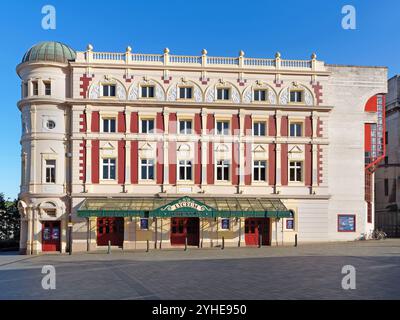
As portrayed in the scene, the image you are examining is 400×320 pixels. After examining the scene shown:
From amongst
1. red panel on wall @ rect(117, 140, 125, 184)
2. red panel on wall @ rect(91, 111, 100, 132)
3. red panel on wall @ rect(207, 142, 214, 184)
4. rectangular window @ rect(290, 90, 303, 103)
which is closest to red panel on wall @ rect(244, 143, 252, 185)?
red panel on wall @ rect(207, 142, 214, 184)

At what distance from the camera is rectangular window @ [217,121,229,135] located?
36562mm

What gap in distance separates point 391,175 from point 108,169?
34.2 metres

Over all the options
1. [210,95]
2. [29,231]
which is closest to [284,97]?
[210,95]

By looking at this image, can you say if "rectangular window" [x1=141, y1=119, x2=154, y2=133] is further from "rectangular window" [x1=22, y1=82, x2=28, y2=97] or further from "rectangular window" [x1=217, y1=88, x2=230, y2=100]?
"rectangular window" [x1=22, y1=82, x2=28, y2=97]

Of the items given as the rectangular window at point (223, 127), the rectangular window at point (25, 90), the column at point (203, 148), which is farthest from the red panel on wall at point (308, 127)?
the rectangular window at point (25, 90)

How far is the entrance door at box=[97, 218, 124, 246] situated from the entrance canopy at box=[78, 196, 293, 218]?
178cm

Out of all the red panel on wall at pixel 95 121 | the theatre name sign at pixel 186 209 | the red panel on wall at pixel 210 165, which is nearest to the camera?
the theatre name sign at pixel 186 209

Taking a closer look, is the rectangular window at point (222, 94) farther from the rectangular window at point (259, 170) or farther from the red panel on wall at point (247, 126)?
the rectangular window at point (259, 170)

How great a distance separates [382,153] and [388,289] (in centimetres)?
2712

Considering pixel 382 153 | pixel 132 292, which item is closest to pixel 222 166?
pixel 382 153

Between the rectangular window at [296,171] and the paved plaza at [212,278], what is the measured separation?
38.7 feet

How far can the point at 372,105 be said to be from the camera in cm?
3872

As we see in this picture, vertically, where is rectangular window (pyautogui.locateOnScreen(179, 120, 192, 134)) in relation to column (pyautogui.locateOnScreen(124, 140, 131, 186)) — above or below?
above

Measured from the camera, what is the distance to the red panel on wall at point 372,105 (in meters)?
38.6
